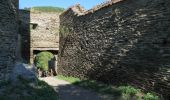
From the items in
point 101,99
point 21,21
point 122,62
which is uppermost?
point 21,21

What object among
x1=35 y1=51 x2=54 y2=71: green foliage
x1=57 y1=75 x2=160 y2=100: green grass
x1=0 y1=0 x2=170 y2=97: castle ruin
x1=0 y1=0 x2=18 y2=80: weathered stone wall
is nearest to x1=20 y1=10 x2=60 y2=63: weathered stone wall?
x1=35 y1=51 x2=54 y2=71: green foliage

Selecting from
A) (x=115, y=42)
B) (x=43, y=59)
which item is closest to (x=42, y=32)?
(x=43, y=59)

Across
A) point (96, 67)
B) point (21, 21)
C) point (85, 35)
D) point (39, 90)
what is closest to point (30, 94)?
point (39, 90)

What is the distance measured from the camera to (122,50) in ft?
38.4

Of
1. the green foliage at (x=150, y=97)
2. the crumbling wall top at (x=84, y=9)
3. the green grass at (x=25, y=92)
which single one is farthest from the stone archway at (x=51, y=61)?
the green foliage at (x=150, y=97)

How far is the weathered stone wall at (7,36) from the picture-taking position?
988 cm

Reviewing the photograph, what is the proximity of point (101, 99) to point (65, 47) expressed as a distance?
8903 mm

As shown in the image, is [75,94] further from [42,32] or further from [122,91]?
[42,32]

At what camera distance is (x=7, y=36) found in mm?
10133

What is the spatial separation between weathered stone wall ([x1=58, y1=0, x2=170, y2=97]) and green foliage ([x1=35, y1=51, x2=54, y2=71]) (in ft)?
13.6

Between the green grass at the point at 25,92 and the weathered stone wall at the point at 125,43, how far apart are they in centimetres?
272

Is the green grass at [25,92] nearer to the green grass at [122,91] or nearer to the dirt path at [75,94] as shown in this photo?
the dirt path at [75,94]

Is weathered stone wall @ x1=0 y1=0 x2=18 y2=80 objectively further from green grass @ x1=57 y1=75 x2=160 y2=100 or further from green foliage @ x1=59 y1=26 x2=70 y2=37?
green foliage @ x1=59 y1=26 x2=70 y2=37

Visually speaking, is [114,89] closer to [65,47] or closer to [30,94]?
[30,94]
